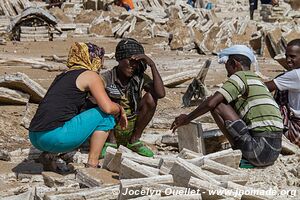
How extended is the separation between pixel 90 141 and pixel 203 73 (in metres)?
3.58

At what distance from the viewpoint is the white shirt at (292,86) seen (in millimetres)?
6445

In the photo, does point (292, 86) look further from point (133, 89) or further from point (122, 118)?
point (122, 118)

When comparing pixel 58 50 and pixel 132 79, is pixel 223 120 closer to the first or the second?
pixel 132 79

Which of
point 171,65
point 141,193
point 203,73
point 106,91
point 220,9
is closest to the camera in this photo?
point 141,193

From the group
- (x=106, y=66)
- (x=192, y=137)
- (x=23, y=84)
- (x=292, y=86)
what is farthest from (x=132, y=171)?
(x=106, y=66)

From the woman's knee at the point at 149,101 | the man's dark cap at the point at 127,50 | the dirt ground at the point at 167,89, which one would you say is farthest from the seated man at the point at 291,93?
the man's dark cap at the point at 127,50

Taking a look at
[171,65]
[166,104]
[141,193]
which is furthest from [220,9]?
[141,193]

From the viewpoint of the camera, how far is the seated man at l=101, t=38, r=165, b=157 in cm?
636

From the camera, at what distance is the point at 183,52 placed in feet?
51.3

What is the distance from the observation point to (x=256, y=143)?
5.73m

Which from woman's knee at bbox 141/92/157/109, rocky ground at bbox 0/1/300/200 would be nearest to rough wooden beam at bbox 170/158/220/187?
Answer: rocky ground at bbox 0/1/300/200

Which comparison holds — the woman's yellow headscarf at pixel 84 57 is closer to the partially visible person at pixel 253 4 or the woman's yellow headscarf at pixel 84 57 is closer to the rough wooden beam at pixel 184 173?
the rough wooden beam at pixel 184 173

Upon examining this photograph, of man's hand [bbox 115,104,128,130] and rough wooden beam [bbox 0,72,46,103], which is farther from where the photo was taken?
rough wooden beam [bbox 0,72,46,103]

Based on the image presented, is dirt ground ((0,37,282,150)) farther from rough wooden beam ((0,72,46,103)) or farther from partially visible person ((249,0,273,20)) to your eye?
partially visible person ((249,0,273,20))
